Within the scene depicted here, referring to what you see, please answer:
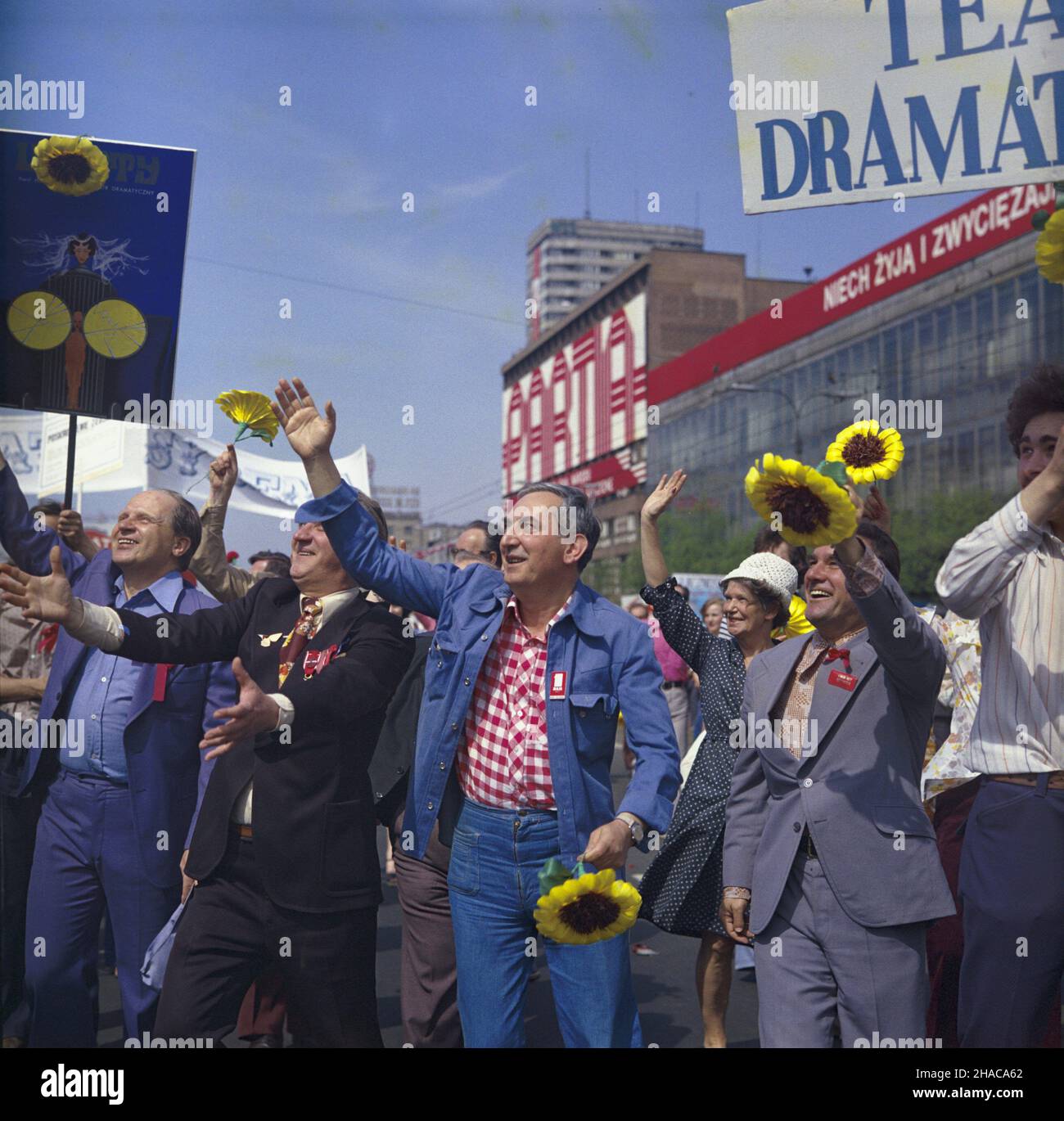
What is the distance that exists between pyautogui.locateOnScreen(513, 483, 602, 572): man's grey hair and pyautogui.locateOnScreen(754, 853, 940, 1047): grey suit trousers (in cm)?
109

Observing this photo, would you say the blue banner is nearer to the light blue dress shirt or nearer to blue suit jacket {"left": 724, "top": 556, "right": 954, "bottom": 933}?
the light blue dress shirt

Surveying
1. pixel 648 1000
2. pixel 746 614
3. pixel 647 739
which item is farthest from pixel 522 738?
pixel 648 1000

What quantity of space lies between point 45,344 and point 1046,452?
322 centimetres

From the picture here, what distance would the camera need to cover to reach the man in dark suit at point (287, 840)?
146 inches

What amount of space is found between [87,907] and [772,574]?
2700 mm

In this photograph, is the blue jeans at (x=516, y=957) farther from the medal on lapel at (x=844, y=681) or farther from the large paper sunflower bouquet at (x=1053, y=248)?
the large paper sunflower bouquet at (x=1053, y=248)

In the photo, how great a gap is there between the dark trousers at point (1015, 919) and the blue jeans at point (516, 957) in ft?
2.96

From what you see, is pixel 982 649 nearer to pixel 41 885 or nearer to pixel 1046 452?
pixel 1046 452

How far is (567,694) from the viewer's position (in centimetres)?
372

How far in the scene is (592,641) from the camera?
3.83m

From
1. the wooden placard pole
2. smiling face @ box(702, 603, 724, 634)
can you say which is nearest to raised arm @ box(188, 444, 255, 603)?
the wooden placard pole

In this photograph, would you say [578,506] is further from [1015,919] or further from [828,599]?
[1015,919]

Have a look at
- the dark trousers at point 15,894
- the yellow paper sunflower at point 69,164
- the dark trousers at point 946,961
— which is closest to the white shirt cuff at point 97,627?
the dark trousers at point 15,894
